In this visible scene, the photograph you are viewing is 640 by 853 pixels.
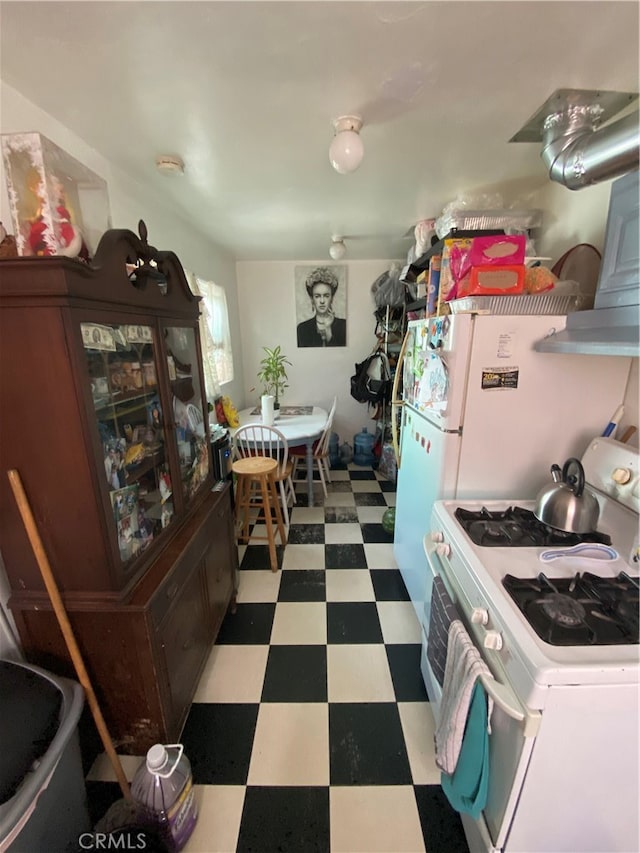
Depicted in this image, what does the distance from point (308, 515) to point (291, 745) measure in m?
1.65

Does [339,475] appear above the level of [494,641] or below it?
below

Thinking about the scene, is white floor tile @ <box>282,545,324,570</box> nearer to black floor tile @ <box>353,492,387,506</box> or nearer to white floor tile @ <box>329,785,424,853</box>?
black floor tile @ <box>353,492,387,506</box>

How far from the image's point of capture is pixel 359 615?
6.19 ft

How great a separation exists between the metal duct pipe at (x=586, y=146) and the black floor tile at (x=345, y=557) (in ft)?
7.00

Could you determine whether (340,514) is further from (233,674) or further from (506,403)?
(506,403)

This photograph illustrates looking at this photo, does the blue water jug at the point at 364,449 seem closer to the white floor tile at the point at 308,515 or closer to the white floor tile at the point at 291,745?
the white floor tile at the point at 308,515

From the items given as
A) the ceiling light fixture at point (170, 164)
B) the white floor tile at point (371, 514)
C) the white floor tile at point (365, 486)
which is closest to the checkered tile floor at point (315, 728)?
the white floor tile at point (371, 514)

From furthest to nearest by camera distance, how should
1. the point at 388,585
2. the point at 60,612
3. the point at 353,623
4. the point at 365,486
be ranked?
1. the point at 365,486
2. the point at 388,585
3. the point at 353,623
4. the point at 60,612

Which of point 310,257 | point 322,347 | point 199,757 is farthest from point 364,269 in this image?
point 199,757

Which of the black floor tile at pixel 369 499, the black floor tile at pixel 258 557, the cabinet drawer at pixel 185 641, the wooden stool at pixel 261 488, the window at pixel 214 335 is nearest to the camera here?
the cabinet drawer at pixel 185 641

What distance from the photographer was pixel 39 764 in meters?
0.79

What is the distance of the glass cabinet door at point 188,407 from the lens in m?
1.52

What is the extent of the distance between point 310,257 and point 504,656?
371 centimetres

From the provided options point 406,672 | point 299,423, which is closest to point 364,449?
point 299,423
